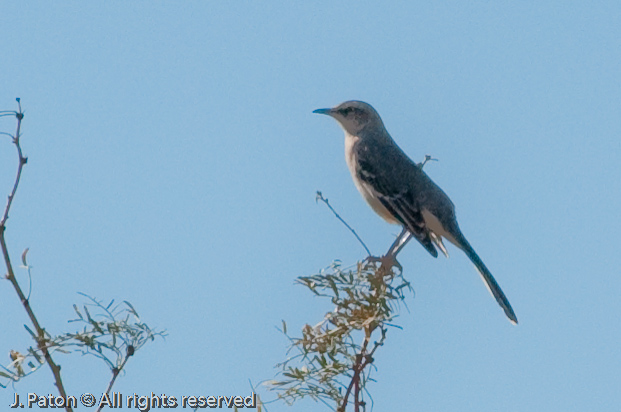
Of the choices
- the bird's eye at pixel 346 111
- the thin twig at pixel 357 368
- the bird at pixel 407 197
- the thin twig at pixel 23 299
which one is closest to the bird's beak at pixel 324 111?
the bird's eye at pixel 346 111

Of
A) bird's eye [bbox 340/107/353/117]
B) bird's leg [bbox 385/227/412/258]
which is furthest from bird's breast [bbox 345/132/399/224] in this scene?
bird's eye [bbox 340/107/353/117]

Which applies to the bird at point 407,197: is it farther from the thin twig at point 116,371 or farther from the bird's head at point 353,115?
the thin twig at point 116,371

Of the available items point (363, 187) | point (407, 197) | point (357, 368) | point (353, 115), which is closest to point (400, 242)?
point (407, 197)

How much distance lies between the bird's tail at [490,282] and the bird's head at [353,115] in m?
2.14

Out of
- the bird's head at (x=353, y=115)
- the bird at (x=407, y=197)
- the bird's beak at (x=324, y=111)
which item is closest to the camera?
the bird at (x=407, y=197)

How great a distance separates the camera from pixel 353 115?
955 centimetres

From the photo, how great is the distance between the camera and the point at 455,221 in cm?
814

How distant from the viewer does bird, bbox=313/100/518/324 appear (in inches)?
296

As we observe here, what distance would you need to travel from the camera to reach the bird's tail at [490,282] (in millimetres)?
6980

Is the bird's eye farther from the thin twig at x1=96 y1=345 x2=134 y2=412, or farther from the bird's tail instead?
the thin twig at x1=96 y1=345 x2=134 y2=412

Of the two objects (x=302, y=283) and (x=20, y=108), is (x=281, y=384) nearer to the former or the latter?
(x=302, y=283)

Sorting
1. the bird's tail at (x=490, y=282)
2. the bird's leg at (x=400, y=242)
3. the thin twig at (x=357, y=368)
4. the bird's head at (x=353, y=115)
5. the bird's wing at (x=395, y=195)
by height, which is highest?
the bird's head at (x=353, y=115)

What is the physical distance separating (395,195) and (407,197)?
11 centimetres

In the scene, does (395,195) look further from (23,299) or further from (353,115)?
(23,299)
